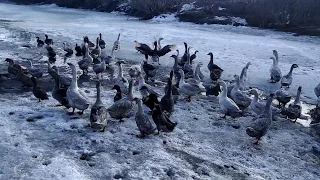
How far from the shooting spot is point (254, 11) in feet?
109

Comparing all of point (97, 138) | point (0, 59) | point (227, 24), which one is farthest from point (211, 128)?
point (227, 24)

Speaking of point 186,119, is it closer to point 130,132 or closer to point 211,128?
point 211,128

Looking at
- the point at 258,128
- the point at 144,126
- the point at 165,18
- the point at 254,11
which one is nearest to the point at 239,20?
the point at 254,11

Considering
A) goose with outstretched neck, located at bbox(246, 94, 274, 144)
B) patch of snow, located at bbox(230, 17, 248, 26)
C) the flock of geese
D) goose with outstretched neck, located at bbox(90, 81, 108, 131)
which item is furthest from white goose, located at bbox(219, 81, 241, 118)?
patch of snow, located at bbox(230, 17, 248, 26)

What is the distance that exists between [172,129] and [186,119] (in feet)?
4.61

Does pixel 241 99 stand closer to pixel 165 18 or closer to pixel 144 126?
pixel 144 126

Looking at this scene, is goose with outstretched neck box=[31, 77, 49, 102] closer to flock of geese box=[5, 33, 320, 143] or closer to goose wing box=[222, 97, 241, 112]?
flock of geese box=[5, 33, 320, 143]

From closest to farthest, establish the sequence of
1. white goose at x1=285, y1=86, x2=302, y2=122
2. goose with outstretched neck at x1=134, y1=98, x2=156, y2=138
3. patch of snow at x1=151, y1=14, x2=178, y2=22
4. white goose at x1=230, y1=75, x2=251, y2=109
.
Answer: goose with outstretched neck at x1=134, y1=98, x2=156, y2=138 → white goose at x1=285, y1=86, x2=302, y2=122 → white goose at x1=230, y1=75, x2=251, y2=109 → patch of snow at x1=151, y1=14, x2=178, y2=22

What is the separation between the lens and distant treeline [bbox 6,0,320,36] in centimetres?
2998

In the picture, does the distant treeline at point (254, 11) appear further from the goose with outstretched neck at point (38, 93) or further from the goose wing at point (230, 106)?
the goose with outstretched neck at point (38, 93)

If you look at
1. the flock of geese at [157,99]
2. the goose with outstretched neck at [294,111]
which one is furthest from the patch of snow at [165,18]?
the goose with outstretched neck at [294,111]

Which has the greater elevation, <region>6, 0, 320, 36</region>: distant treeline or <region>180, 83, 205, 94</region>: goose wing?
<region>6, 0, 320, 36</region>: distant treeline

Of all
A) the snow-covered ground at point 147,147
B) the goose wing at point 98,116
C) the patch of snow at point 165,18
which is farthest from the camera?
the patch of snow at point 165,18

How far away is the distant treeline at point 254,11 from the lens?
Answer: 30.0 meters
